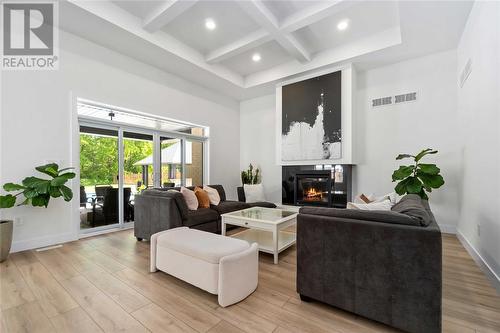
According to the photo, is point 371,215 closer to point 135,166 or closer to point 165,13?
point 165,13

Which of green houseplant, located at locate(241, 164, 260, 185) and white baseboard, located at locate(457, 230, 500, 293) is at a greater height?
green houseplant, located at locate(241, 164, 260, 185)

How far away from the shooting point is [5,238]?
2.74 metres

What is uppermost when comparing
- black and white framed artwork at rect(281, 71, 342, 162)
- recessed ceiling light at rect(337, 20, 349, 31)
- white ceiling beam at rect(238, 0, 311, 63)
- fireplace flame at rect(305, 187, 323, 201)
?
recessed ceiling light at rect(337, 20, 349, 31)

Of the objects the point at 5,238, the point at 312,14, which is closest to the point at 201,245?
the point at 5,238

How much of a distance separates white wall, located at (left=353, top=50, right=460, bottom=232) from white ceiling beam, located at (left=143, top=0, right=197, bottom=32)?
3.75 metres

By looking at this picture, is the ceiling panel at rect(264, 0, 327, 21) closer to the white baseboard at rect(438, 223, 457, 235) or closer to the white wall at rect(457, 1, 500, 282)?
the white wall at rect(457, 1, 500, 282)

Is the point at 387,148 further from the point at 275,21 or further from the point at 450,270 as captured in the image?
the point at 275,21

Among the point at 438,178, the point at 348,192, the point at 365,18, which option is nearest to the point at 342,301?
the point at 438,178

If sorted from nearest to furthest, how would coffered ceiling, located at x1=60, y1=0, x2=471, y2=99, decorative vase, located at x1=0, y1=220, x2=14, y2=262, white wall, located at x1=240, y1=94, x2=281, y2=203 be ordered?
1. decorative vase, located at x1=0, y1=220, x2=14, y2=262
2. coffered ceiling, located at x1=60, y1=0, x2=471, y2=99
3. white wall, located at x1=240, y1=94, x2=281, y2=203

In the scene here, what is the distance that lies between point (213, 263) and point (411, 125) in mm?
4474

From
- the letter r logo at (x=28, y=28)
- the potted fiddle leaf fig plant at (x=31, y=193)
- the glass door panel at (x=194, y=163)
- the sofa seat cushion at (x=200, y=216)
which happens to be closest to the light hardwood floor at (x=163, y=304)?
the potted fiddle leaf fig plant at (x=31, y=193)

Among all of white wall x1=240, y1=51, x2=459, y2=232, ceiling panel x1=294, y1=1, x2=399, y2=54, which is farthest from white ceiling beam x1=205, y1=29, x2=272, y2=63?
white wall x1=240, y1=51, x2=459, y2=232

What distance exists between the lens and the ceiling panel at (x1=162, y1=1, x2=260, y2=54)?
134 inches

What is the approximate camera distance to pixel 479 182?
269cm
